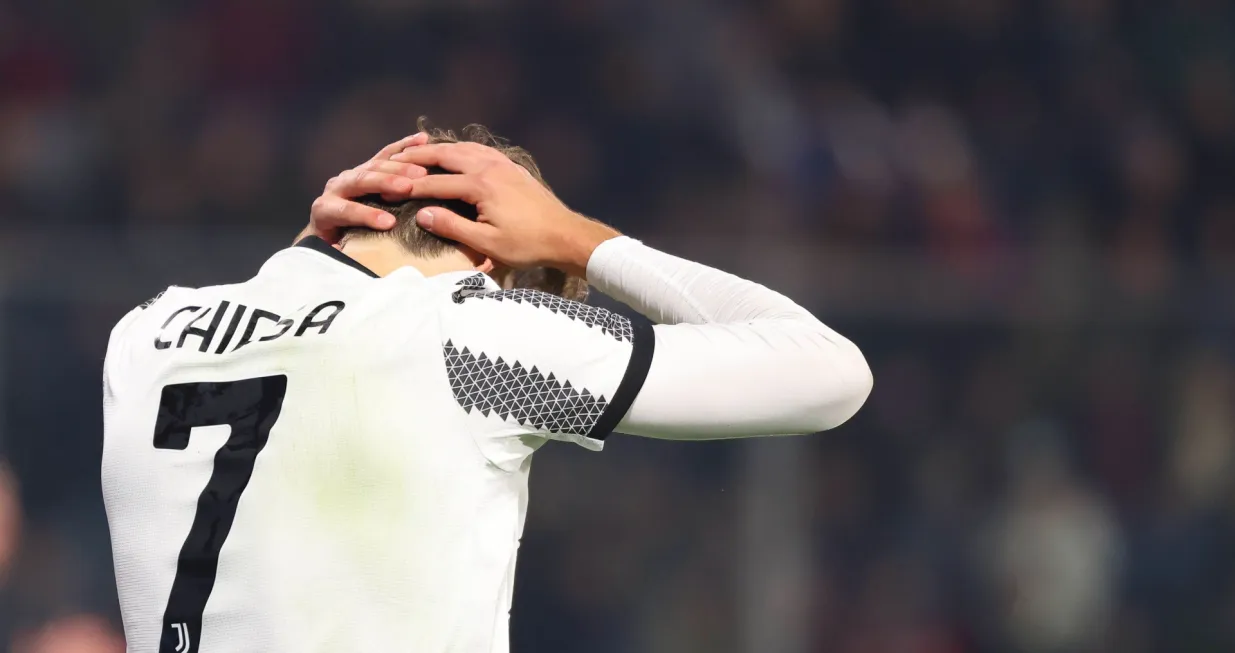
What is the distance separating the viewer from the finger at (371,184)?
2049 millimetres

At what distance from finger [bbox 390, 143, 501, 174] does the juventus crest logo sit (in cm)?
74

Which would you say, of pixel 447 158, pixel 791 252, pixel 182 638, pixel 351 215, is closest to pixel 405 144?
pixel 447 158

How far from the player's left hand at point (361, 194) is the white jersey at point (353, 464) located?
0.21 m

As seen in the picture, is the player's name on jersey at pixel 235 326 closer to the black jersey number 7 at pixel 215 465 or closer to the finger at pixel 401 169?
the black jersey number 7 at pixel 215 465

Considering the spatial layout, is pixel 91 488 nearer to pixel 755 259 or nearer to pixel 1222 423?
pixel 755 259

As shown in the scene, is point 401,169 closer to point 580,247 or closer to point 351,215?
point 351,215

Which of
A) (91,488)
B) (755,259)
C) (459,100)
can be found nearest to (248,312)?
(91,488)

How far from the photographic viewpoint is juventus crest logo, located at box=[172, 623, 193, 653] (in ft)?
5.90

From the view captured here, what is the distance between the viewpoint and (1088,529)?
20.6 feet

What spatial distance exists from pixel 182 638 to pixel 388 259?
586 mm

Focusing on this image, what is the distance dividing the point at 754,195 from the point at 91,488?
3.13m

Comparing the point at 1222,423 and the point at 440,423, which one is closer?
the point at 440,423

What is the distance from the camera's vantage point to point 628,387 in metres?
1.80

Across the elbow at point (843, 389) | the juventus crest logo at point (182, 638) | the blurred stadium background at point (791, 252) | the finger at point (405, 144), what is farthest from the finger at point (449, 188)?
the blurred stadium background at point (791, 252)
